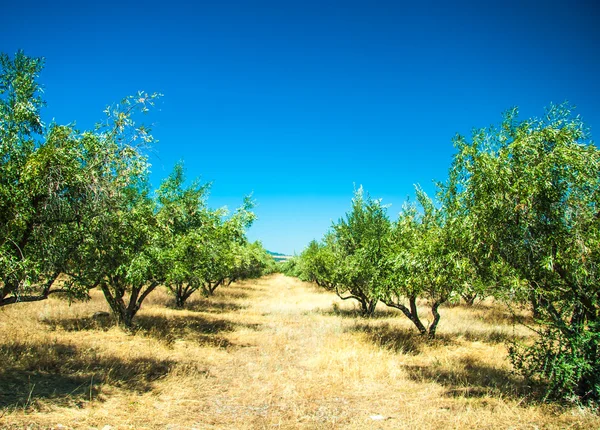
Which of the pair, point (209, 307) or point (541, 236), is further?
point (209, 307)

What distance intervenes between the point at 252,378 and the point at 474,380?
26.1 feet

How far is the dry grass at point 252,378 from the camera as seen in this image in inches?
332

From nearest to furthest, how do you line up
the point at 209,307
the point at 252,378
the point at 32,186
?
the point at 32,186
the point at 252,378
the point at 209,307

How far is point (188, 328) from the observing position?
64.5 feet

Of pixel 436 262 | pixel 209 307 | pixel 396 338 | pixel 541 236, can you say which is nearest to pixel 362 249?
pixel 396 338

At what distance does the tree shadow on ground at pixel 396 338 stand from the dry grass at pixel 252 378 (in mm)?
96

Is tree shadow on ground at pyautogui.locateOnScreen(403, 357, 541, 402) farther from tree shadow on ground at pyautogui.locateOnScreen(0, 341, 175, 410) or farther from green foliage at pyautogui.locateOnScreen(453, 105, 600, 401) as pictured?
tree shadow on ground at pyautogui.locateOnScreen(0, 341, 175, 410)

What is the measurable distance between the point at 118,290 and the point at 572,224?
62.6 feet

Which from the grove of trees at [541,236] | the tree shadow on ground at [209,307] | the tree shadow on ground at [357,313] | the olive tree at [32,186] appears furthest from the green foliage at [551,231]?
the tree shadow on ground at [209,307]

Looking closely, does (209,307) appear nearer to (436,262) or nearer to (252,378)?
(252,378)

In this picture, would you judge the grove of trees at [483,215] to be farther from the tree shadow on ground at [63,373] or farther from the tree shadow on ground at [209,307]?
the tree shadow on ground at [209,307]

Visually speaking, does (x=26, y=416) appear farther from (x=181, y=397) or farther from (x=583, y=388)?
(x=583, y=388)

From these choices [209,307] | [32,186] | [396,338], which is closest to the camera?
[32,186]

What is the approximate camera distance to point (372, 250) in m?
18.8
